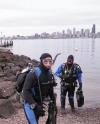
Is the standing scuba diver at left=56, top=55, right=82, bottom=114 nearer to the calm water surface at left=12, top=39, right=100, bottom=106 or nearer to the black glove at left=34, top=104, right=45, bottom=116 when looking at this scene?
the black glove at left=34, top=104, right=45, bottom=116

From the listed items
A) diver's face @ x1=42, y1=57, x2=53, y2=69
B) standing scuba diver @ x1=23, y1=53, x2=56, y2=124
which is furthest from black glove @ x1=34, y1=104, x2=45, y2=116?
diver's face @ x1=42, y1=57, x2=53, y2=69

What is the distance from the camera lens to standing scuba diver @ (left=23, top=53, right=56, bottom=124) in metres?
7.05

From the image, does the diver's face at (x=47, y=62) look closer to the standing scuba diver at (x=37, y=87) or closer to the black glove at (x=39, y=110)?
the standing scuba diver at (x=37, y=87)

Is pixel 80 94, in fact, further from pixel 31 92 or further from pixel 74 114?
pixel 31 92

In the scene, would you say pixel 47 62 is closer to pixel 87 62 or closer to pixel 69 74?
pixel 69 74

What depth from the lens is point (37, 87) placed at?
23.5 feet

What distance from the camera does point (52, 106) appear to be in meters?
7.52

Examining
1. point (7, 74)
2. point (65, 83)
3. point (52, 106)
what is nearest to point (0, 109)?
point (65, 83)

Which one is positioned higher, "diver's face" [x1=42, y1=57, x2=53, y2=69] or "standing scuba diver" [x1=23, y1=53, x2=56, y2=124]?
"diver's face" [x1=42, y1=57, x2=53, y2=69]

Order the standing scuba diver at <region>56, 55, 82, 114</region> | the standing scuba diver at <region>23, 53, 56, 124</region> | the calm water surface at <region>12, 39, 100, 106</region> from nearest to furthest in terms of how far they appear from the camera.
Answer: the standing scuba diver at <region>23, 53, 56, 124</region>
the standing scuba diver at <region>56, 55, 82, 114</region>
the calm water surface at <region>12, 39, 100, 106</region>

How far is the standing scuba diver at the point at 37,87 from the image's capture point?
705 centimetres

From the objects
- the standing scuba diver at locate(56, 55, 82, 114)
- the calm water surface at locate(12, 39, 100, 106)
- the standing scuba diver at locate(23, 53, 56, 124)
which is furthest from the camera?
the calm water surface at locate(12, 39, 100, 106)

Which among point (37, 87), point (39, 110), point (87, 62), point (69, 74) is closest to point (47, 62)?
point (37, 87)

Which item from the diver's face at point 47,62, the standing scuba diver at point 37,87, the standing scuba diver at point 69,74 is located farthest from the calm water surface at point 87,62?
the diver's face at point 47,62
